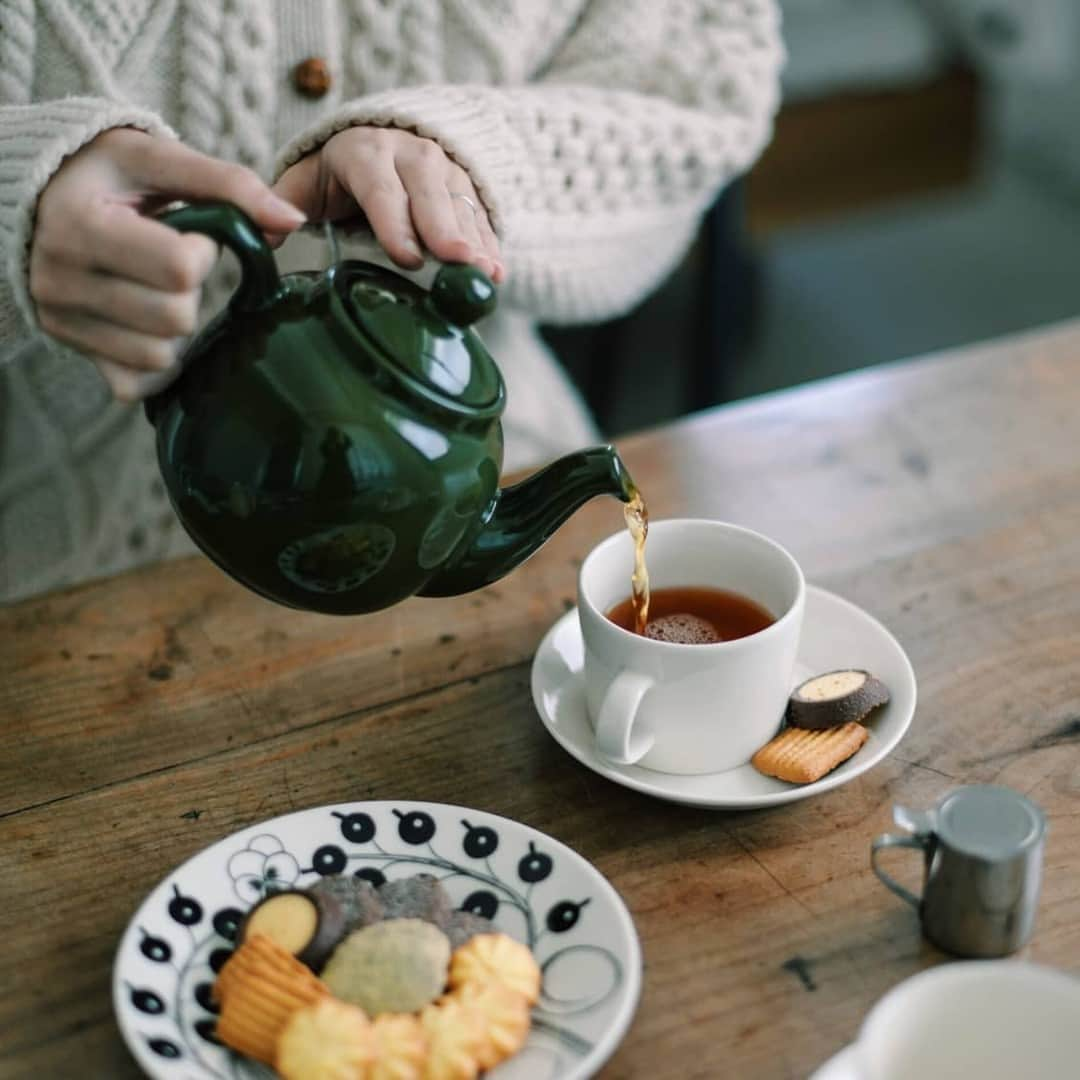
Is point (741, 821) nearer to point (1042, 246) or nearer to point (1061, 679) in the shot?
point (1061, 679)

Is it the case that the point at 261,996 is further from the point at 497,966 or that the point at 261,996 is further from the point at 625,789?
the point at 625,789

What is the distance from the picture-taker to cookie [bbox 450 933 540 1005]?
56 centimetres

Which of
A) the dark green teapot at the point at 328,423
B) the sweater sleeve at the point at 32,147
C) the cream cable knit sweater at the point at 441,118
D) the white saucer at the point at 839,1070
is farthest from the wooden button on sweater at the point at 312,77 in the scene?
the white saucer at the point at 839,1070

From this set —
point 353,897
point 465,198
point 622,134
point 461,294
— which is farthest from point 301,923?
point 622,134

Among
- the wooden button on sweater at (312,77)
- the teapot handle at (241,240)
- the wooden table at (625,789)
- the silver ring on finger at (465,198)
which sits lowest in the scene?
the wooden table at (625,789)

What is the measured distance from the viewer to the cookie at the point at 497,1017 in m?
0.54

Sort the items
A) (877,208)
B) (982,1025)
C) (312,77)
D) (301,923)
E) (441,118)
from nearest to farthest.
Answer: (982,1025)
(301,923)
(441,118)
(312,77)
(877,208)

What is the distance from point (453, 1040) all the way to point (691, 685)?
223mm

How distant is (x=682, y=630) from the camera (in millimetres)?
737

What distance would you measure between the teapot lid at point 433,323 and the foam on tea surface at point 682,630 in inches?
7.3

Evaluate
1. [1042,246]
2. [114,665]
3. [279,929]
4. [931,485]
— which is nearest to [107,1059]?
[279,929]

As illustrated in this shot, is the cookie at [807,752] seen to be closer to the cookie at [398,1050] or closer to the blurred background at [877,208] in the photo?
the cookie at [398,1050]

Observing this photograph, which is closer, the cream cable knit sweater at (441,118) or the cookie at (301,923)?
the cookie at (301,923)

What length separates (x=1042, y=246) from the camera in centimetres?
283
